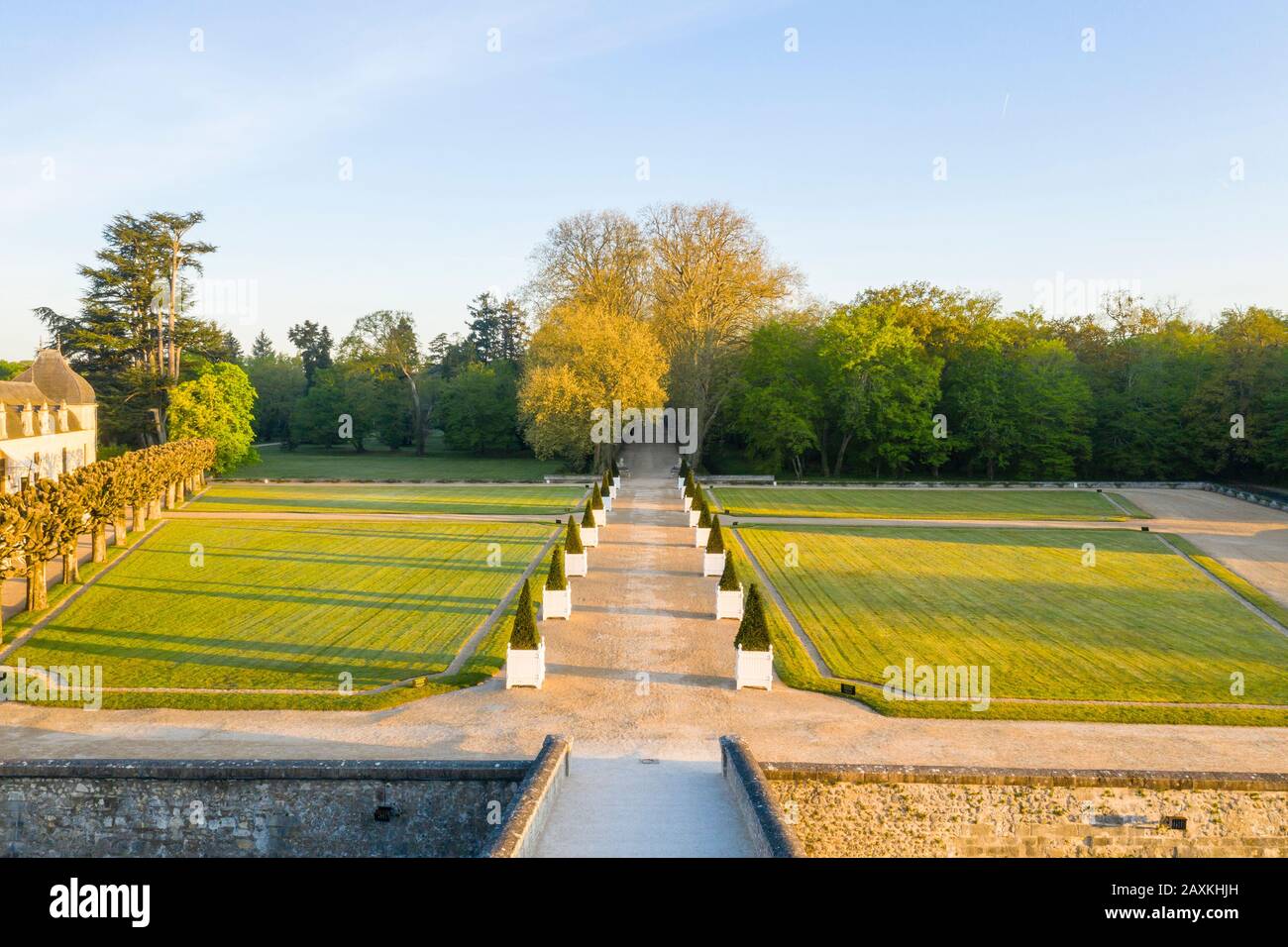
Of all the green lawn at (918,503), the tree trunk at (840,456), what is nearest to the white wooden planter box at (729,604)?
the green lawn at (918,503)

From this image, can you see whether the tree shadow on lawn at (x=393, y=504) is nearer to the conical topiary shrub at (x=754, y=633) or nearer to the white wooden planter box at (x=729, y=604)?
the white wooden planter box at (x=729, y=604)

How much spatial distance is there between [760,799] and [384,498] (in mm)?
49531

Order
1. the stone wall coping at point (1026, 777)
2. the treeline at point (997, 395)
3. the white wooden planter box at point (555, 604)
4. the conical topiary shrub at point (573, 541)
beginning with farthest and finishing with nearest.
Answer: the treeline at point (997, 395)
the conical topiary shrub at point (573, 541)
the white wooden planter box at point (555, 604)
the stone wall coping at point (1026, 777)

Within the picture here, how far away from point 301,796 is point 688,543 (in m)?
27.4

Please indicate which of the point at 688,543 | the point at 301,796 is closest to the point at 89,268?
the point at 688,543

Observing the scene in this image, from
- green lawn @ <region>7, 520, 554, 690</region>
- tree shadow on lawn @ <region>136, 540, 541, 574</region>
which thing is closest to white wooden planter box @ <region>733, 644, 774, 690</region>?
green lawn @ <region>7, 520, 554, 690</region>

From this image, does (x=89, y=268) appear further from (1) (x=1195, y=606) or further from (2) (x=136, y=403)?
(1) (x=1195, y=606)

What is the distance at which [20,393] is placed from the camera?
172ft

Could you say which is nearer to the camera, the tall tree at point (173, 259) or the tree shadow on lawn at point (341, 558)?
the tree shadow on lawn at point (341, 558)

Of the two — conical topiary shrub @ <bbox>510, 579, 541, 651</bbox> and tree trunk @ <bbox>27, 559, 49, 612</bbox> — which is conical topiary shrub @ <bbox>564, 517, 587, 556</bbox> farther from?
tree trunk @ <bbox>27, 559, 49, 612</bbox>

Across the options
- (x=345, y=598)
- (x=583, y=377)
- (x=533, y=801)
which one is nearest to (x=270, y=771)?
(x=533, y=801)

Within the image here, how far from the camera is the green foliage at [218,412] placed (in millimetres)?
66062

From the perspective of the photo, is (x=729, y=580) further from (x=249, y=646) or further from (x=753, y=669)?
(x=249, y=646)

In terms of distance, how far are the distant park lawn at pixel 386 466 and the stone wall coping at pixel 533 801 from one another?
57308 millimetres
